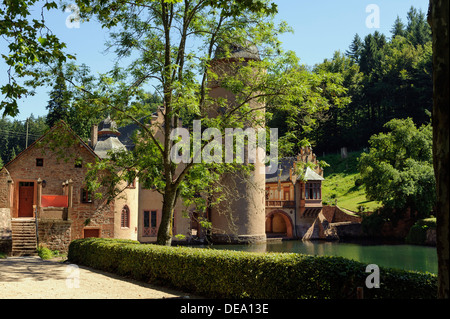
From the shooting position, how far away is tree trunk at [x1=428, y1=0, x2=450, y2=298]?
461 cm

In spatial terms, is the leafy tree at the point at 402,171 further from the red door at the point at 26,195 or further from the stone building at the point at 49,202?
the red door at the point at 26,195

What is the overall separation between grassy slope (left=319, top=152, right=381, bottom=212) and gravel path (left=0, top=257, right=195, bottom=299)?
37.9 meters

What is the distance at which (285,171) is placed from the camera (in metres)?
49.7

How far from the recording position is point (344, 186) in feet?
187

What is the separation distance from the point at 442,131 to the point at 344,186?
2134 inches

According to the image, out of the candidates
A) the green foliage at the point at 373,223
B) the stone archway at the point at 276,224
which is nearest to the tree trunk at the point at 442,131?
the green foliage at the point at 373,223

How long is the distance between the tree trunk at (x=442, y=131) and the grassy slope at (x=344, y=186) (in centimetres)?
4365

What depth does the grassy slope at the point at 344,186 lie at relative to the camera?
51.5 meters

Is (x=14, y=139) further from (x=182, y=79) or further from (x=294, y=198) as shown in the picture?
(x=182, y=79)

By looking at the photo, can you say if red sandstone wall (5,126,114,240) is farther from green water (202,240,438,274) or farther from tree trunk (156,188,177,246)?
green water (202,240,438,274)

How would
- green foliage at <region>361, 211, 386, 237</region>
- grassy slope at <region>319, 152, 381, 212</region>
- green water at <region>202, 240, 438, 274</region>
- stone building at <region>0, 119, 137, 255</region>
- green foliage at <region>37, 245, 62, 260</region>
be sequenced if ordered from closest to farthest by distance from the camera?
green foliage at <region>37, 245, 62, 260</region>, stone building at <region>0, 119, 137, 255</region>, green water at <region>202, 240, 438, 274</region>, green foliage at <region>361, 211, 386, 237</region>, grassy slope at <region>319, 152, 381, 212</region>

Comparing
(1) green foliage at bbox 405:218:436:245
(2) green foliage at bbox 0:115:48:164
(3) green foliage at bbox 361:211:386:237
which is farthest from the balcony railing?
(2) green foliage at bbox 0:115:48:164
